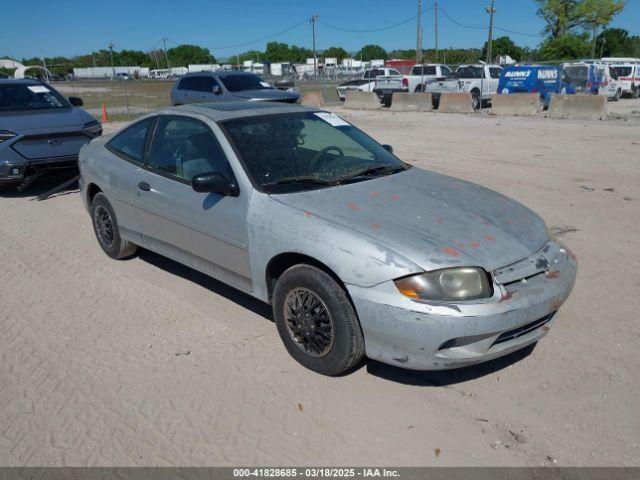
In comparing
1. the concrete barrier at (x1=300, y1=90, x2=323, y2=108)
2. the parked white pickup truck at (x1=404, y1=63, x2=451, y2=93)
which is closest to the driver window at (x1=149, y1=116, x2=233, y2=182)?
the concrete barrier at (x1=300, y1=90, x2=323, y2=108)

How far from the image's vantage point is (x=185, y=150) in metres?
4.39

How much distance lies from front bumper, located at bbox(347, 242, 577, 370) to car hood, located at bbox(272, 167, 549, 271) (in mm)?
208

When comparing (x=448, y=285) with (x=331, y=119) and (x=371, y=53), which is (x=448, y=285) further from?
(x=371, y=53)

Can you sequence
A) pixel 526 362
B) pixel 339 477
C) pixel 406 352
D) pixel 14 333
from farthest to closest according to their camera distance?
pixel 14 333 < pixel 526 362 < pixel 406 352 < pixel 339 477

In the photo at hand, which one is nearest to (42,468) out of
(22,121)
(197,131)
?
(197,131)

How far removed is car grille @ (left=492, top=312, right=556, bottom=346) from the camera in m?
3.05

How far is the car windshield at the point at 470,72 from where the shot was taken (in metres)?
23.8

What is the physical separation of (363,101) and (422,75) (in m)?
3.72

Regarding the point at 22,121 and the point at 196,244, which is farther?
the point at 22,121

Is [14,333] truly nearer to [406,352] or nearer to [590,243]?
[406,352]

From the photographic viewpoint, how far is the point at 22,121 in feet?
26.8

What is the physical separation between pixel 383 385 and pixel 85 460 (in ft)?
5.56

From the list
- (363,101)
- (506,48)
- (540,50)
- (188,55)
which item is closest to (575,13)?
(540,50)

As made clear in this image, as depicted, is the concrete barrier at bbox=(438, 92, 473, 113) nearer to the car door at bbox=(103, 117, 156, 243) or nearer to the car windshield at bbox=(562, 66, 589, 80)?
the car windshield at bbox=(562, 66, 589, 80)
